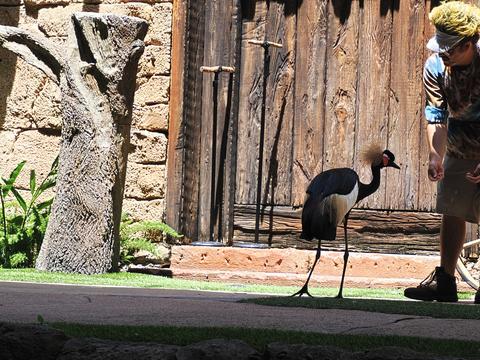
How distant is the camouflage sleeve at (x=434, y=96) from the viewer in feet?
19.1

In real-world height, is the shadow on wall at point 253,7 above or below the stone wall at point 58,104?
above

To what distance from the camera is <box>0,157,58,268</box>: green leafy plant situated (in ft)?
27.2

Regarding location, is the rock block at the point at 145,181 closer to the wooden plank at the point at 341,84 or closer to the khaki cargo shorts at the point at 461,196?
the wooden plank at the point at 341,84

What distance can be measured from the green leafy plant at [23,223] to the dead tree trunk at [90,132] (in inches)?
28.6

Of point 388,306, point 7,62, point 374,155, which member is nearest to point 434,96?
point 374,155

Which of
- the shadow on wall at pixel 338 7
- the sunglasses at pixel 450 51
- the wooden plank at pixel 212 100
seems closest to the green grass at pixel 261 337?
the sunglasses at pixel 450 51

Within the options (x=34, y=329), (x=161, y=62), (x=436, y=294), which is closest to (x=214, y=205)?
(x=161, y=62)

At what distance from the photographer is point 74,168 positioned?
760 centimetres

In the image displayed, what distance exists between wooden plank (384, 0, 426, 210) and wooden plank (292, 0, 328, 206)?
1.81 feet

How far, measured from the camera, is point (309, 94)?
8609 mm

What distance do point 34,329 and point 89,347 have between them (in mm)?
201

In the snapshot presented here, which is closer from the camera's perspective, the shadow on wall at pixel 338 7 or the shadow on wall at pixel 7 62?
the shadow on wall at pixel 338 7

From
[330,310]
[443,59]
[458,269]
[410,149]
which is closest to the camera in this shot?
[330,310]

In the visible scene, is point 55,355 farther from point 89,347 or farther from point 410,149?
point 410,149
